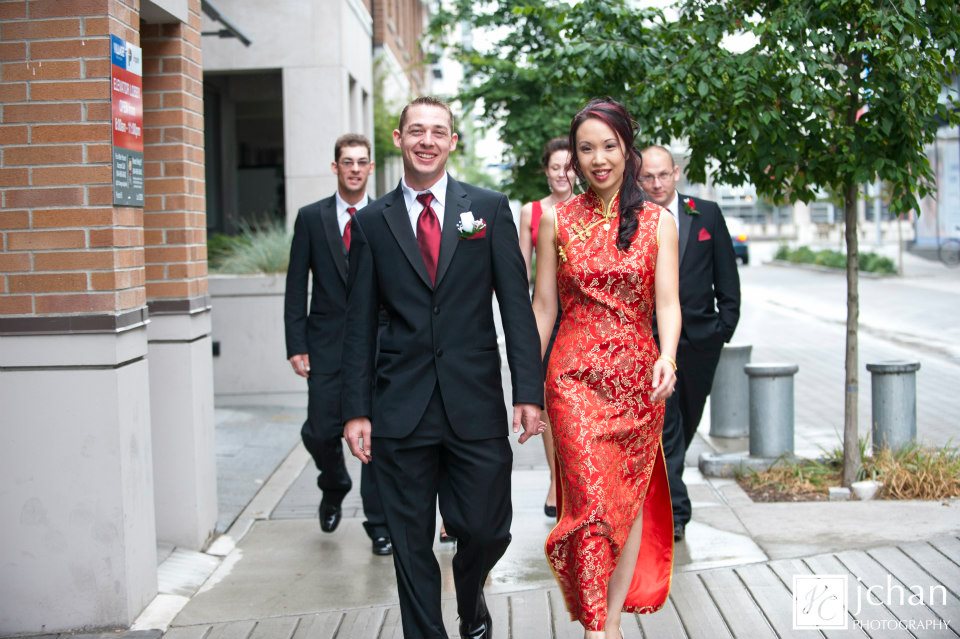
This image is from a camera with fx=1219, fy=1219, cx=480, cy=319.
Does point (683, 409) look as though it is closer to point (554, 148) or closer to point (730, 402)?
point (554, 148)

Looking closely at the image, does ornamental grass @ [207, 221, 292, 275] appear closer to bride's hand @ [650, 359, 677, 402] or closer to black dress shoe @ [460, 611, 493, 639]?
black dress shoe @ [460, 611, 493, 639]

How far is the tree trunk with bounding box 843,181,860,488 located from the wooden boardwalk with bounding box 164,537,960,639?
1533 mm

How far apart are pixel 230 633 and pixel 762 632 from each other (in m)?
2.15

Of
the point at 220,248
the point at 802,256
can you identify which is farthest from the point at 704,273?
the point at 802,256

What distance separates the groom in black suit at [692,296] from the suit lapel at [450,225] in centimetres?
200

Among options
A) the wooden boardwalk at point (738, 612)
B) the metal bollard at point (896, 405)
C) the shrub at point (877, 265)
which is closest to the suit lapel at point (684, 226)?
the wooden boardwalk at point (738, 612)

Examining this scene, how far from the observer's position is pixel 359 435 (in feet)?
14.3

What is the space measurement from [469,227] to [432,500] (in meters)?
1.00

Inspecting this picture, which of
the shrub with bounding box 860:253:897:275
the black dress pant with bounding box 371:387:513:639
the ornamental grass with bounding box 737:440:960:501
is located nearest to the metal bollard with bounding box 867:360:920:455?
the ornamental grass with bounding box 737:440:960:501

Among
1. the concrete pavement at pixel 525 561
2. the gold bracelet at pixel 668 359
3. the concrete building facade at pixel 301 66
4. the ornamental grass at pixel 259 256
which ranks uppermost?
the concrete building facade at pixel 301 66

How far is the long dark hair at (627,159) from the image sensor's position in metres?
4.41

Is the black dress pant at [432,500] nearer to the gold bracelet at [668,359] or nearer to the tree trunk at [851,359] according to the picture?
the gold bracelet at [668,359]

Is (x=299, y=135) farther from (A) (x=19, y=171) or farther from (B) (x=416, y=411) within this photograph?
(B) (x=416, y=411)

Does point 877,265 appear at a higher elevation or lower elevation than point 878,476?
higher
